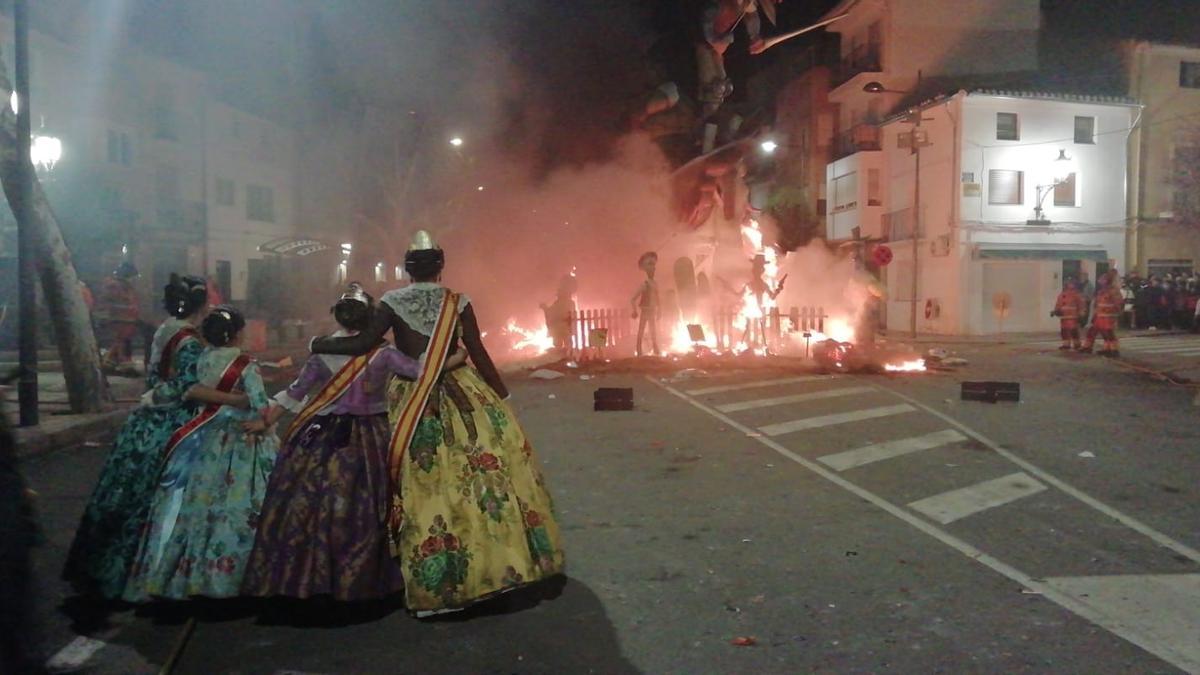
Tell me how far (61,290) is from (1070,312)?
16.4 meters

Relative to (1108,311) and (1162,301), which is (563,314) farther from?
(1162,301)

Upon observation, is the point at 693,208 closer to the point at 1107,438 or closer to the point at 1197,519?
the point at 1107,438

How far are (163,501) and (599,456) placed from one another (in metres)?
4.07

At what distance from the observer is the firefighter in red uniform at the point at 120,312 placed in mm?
13016

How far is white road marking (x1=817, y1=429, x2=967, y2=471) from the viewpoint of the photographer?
703cm

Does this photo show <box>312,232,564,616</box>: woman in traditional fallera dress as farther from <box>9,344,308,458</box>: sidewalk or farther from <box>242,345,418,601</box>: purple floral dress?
<box>9,344,308,458</box>: sidewalk

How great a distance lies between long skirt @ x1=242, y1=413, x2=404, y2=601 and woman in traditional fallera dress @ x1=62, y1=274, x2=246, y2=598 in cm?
46

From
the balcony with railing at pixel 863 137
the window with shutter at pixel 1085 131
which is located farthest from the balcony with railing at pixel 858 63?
the window with shutter at pixel 1085 131

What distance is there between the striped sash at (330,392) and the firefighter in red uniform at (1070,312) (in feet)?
53.6

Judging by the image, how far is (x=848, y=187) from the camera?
33.1 meters

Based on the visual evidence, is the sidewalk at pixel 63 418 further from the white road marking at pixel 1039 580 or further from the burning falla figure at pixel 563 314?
the burning falla figure at pixel 563 314

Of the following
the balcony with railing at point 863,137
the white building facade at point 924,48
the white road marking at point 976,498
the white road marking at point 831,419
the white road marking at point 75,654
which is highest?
the white building facade at point 924,48

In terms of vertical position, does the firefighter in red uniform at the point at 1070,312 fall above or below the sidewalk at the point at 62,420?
above

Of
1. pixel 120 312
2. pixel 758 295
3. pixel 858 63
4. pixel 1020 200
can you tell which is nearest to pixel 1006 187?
pixel 1020 200
